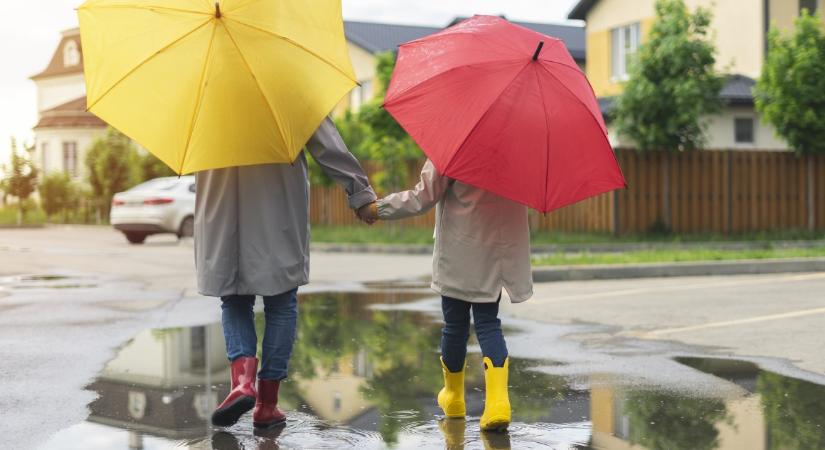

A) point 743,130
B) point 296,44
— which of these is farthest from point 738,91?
point 296,44

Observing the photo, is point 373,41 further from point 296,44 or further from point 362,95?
point 296,44

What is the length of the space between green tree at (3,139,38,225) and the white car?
779 inches

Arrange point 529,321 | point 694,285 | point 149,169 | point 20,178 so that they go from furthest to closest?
1. point 20,178
2. point 149,169
3. point 694,285
4. point 529,321

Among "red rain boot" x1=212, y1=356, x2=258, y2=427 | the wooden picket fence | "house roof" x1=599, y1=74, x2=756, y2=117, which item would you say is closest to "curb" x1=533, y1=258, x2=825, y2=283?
"red rain boot" x1=212, y1=356, x2=258, y2=427

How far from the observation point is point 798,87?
79.3ft

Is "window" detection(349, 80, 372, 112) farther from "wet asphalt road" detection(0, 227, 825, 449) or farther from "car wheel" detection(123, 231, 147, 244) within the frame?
"wet asphalt road" detection(0, 227, 825, 449)

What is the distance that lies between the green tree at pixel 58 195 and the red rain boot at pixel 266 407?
3971 centimetres

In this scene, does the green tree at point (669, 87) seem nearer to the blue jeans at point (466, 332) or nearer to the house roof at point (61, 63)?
the blue jeans at point (466, 332)

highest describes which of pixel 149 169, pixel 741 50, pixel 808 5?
pixel 808 5

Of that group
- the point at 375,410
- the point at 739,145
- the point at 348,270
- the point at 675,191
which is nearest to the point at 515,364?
the point at 375,410

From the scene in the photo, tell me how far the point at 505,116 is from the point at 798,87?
67.4 feet

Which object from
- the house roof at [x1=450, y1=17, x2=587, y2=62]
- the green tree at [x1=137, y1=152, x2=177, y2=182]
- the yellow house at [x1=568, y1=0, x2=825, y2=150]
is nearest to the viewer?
the yellow house at [x1=568, y1=0, x2=825, y2=150]

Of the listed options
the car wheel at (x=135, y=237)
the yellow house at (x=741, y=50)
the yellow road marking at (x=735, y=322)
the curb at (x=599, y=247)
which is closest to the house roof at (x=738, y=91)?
the yellow house at (x=741, y=50)

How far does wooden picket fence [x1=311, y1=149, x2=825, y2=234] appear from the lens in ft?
80.1
